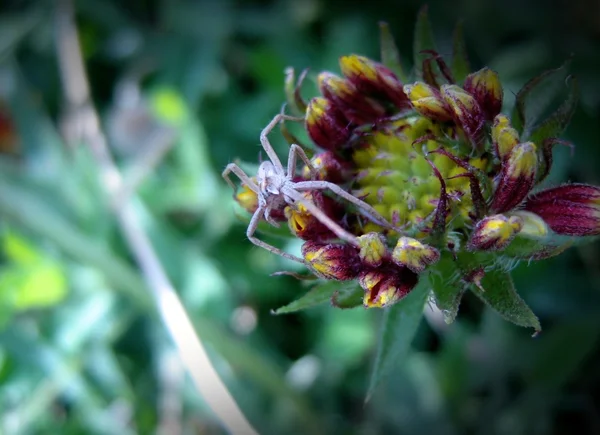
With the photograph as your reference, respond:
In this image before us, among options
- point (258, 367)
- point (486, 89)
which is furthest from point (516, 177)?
point (258, 367)

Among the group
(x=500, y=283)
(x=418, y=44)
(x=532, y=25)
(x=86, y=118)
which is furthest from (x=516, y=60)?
(x=86, y=118)

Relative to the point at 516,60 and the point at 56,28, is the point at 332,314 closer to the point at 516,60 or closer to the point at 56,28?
the point at 516,60

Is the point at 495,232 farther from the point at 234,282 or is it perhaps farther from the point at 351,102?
the point at 234,282

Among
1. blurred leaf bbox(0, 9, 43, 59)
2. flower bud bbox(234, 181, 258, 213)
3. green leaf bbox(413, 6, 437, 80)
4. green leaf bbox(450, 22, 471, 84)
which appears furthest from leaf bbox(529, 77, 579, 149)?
blurred leaf bbox(0, 9, 43, 59)

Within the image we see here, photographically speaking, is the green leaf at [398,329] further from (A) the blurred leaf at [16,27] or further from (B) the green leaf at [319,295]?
(A) the blurred leaf at [16,27]

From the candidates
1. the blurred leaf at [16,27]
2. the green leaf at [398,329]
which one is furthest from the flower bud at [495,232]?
the blurred leaf at [16,27]

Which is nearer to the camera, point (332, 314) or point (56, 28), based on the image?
point (332, 314)
